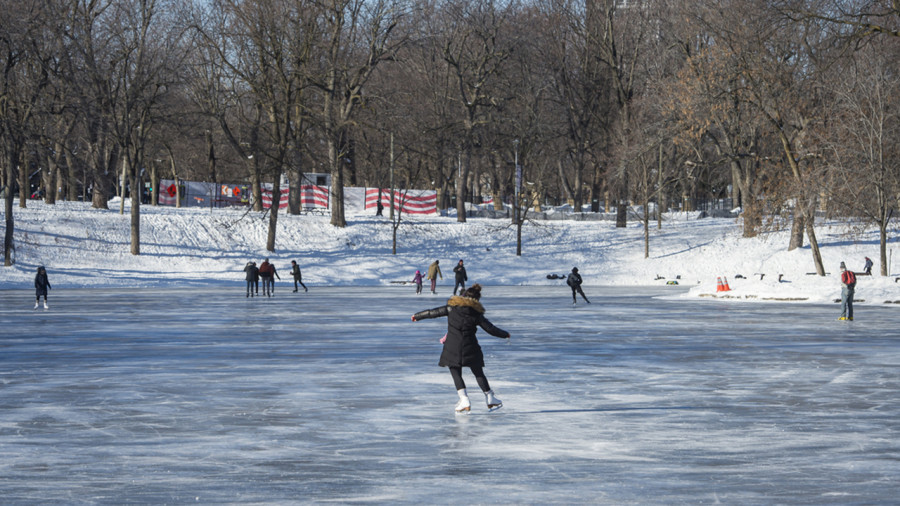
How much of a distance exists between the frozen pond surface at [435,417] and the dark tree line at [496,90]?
1154 cm

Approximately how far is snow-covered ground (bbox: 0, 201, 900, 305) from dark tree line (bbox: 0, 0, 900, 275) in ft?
5.83

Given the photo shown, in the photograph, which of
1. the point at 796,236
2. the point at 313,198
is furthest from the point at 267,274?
the point at 313,198

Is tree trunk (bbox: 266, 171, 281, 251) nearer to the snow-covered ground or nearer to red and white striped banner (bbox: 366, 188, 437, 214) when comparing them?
the snow-covered ground

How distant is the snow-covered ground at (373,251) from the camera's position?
48438 millimetres

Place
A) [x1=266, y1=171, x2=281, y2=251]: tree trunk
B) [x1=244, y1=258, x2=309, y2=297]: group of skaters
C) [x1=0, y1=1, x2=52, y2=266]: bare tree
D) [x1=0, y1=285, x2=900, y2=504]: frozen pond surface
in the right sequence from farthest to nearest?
[x1=266, y1=171, x2=281, y2=251]: tree trunk, [x1=0, y1=1, x2=52, y2=266]: bare tree, [x1=244, y1=258, x2=309, y2=297]: group of skaters, [x1=0, y1=285, x2=900, y2=504]: frozen pond surface

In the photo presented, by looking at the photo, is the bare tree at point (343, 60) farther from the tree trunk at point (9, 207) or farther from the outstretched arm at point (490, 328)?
the outstretched arm at point (490, 328)

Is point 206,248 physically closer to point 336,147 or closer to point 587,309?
point 336,147

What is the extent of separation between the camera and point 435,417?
1119 cm

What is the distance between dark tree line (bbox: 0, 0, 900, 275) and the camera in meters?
41.2

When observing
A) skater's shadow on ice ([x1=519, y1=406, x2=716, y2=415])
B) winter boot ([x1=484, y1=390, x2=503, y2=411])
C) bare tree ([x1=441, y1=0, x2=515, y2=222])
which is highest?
bare tree ([x1=441, y1=0, x2=515, y2=222])

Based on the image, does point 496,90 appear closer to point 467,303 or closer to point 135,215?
point 135,215

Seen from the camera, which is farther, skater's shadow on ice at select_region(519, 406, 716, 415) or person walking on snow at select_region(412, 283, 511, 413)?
skater's shadow on ice at select_region(519, 406, 716, 415)

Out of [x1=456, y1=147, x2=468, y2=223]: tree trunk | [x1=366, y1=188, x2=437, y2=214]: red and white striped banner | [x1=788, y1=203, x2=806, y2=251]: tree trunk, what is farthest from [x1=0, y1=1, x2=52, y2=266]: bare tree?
[x1=788, y1=203, x2=806, y2=251]: tree trunk

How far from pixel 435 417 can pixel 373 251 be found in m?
44.2
